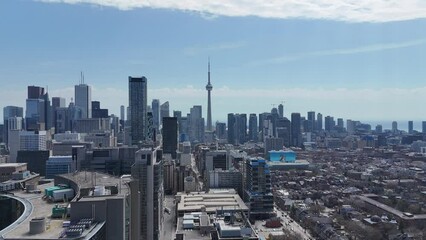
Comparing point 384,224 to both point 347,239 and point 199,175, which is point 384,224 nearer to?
point 347,239

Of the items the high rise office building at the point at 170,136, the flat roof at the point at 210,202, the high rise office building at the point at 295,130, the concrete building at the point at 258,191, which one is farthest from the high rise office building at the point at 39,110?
the concrete building at the point at 258,191

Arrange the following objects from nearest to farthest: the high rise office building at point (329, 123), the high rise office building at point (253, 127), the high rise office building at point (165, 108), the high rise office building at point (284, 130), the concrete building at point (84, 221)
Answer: the concrete building at point (84, 221)
the high rise office building at point (284, 130)
the high rise office building at point (165, 108)
the high rise office building at point (253, 127)
the high rise office building at point (329, 123)

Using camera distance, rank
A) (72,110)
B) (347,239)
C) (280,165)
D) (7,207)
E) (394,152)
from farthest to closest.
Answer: (72,110)
(394,152)
(280,165)
(347,239)
(7,207)

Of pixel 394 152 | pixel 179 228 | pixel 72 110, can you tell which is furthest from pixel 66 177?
pixel 72 110

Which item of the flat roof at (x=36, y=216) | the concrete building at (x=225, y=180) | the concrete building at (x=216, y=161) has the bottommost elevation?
the concrete building at (x=225, y=180)

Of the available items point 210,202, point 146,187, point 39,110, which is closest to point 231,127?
point 39,110

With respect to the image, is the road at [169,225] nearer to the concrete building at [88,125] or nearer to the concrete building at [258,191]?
the concrete building at [258,191]

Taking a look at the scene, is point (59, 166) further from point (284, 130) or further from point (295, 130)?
point (295, 130)
